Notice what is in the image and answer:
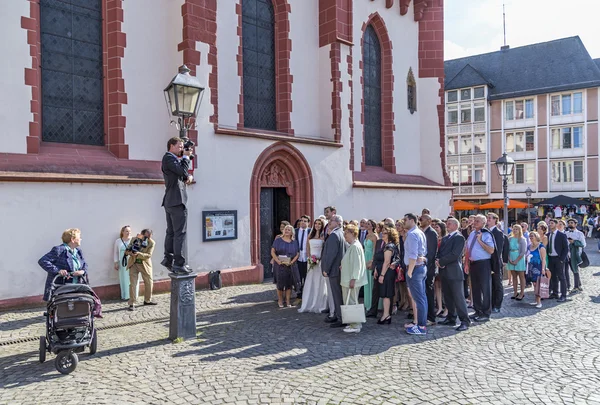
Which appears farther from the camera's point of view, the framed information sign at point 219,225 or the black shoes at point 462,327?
the framed information sign at point 219,225

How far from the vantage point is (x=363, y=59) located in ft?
53.1

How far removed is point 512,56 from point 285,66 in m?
32.3

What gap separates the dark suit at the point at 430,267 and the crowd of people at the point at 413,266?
0.02 m

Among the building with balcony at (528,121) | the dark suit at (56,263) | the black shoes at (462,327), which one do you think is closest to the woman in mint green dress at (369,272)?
the black shoes at (462,327)

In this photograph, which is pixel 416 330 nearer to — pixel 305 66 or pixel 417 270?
pixel 417 270

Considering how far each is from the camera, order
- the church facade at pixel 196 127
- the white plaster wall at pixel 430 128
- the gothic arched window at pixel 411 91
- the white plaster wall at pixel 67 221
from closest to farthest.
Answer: the white plaster wall at pixel 67 221 < the church facade at pixel 196 127 < the gothic arched window at pixel 411 91 < the white plaster wall at pixel 430 128

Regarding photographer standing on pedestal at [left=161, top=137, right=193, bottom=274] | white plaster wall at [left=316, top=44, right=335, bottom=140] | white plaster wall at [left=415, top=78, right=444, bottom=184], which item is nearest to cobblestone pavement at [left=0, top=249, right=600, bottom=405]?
photographer standing on pedestal at [left=161, top=137, right=193, bottom=274]

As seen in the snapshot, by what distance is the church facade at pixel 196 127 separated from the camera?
855cm

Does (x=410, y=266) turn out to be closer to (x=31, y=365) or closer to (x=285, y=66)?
(x=31, y=365)

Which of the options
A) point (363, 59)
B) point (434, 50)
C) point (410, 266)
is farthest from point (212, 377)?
point (434, 50)

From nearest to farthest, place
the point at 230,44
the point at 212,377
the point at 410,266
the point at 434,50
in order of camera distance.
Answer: the point at 212,377
the point at 410,266
the point at 230,44
the point at 434,50

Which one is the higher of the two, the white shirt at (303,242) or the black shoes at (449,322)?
the white shirt at (303,242)

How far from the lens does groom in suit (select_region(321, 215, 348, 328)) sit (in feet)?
23.4

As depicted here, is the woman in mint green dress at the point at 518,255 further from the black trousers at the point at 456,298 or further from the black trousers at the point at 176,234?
the black trousers at the point at 176,234
